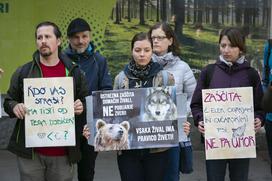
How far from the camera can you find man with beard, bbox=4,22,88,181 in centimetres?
403

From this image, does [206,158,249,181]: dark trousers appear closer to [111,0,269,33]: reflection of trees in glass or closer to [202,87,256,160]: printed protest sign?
[202,87,256,160]: printed protest sign

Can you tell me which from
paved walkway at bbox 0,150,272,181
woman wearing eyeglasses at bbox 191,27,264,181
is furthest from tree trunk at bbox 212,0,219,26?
woman wearing eyeglasses at bbox 191,27,264,181

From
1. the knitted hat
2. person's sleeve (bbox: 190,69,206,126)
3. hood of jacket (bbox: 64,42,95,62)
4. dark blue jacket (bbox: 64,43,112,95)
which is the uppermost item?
the knitted hat

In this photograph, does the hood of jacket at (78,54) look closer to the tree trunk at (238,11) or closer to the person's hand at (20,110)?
the person's hand at (20,110)

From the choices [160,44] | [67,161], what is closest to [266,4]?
[160,44]

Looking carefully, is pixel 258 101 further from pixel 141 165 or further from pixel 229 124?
pixel 141 165

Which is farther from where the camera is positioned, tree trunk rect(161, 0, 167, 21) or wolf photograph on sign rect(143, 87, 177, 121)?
tree trunk rect(161, 0, 167, 21)

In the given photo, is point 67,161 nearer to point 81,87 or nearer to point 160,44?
point 81,87

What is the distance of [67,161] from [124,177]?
1.49 ft

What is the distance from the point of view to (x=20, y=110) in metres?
3.96

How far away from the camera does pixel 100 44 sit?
311 inches

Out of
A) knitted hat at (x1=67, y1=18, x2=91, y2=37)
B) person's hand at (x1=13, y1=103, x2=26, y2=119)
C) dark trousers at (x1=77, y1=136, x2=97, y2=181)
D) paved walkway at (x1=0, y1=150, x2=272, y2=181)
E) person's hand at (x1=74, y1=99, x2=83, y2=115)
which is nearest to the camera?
person's hand at (x1=13, y1=103, x2=26, y2=119)

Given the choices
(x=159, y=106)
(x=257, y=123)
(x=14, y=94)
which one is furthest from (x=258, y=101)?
(x=14, y=94)

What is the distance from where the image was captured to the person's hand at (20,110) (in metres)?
3.96
